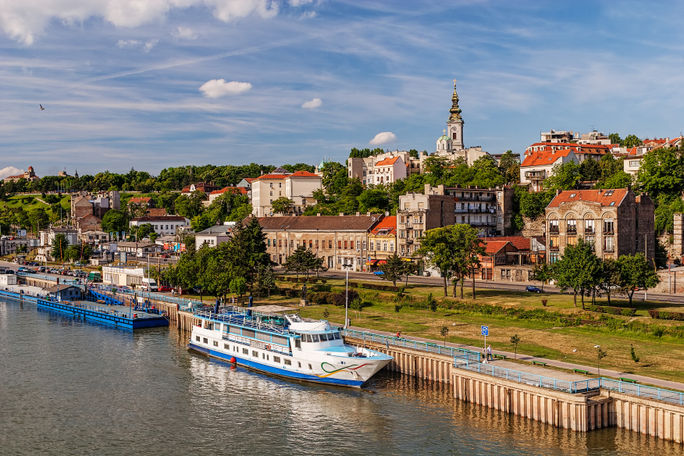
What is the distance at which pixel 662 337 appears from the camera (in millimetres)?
62594

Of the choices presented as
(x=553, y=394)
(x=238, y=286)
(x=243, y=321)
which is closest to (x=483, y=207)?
(x=238, y=286)

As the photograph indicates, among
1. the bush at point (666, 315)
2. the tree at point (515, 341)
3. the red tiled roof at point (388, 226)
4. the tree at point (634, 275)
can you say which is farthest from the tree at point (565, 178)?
the tree at point (515, 341)

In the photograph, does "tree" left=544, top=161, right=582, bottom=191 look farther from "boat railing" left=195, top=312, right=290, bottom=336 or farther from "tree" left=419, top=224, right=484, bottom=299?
"boat railing" left=195, top=312, right=290, bottom=336

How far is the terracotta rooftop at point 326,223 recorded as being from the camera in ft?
448

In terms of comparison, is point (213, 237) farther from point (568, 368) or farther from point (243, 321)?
point (568, 368)

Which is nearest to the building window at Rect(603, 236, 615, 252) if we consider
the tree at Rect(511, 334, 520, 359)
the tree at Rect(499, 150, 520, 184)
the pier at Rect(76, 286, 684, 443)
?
the tree at Rect(511, 334, 520, 359)

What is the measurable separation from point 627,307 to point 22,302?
108096mm

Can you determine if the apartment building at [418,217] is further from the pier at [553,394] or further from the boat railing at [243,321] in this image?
the pier at [553,394]

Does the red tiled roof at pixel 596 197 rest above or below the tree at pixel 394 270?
above

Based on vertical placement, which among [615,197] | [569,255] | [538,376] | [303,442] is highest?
[615,197]

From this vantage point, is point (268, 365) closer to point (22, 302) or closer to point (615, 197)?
point (615, 197)

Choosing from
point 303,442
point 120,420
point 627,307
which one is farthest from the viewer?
point 627,307

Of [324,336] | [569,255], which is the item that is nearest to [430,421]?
[324,336]

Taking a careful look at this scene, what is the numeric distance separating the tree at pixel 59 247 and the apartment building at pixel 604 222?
141814 millimetres
